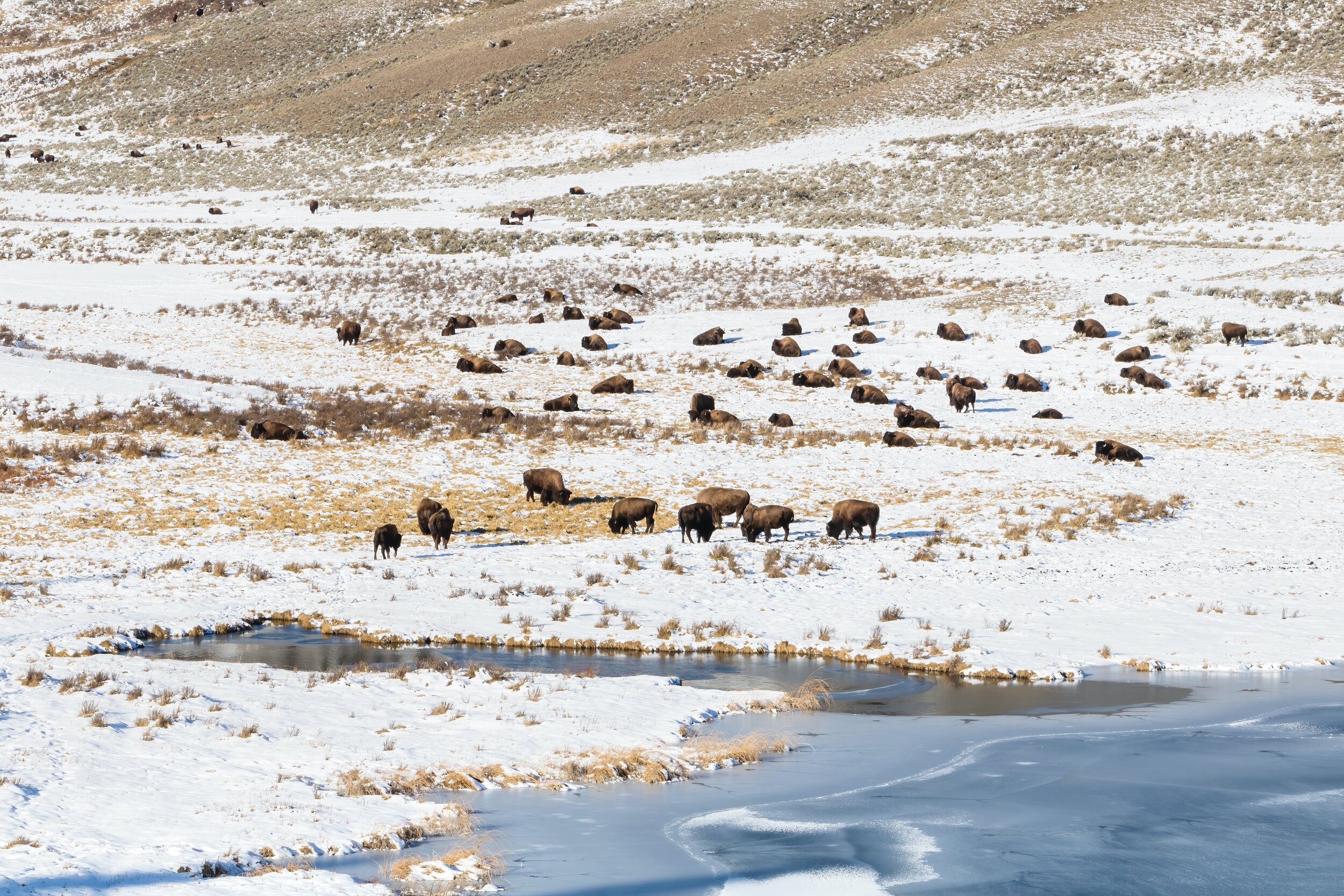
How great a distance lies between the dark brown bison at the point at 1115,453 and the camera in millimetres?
30656

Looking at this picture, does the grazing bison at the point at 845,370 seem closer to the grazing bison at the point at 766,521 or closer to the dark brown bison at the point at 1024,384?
the dark brown bison at the point at 1024,384

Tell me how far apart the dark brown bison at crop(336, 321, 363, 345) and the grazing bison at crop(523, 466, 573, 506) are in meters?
21.9

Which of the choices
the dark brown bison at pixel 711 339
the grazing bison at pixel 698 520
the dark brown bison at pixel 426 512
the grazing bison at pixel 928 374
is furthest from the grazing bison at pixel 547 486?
the dark brown bison at pixel 711 339

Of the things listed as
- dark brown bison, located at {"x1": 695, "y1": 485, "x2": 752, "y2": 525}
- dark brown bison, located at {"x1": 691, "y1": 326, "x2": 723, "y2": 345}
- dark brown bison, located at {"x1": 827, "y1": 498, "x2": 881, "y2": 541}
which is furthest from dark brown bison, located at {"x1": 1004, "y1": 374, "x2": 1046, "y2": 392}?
dark brown bison, located at {"x1": 827, "y1": 498, "x2": 881, "y2": 541}

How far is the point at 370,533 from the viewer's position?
2402cm

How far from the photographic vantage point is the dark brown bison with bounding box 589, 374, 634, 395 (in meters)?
39.7

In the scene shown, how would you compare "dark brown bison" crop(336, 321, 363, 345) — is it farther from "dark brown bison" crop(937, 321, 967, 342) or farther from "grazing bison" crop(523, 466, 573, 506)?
"grazing bison" crop(523, 466, 573, 506)

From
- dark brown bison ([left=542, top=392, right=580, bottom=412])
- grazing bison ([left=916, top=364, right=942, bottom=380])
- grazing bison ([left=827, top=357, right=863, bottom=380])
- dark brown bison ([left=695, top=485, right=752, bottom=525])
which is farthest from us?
grazing bison ([left=827, top=357, right=863, bottom=380])

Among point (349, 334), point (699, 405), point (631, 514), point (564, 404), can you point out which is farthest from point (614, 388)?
point (631, 514)

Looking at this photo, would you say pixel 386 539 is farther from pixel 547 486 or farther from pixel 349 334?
pixel 349 334

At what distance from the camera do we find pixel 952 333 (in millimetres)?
44688

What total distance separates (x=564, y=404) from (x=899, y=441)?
10032 millimetres

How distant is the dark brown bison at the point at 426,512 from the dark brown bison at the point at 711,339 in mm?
23459

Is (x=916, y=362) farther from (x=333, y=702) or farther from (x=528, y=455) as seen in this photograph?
(x=333, y=702)
